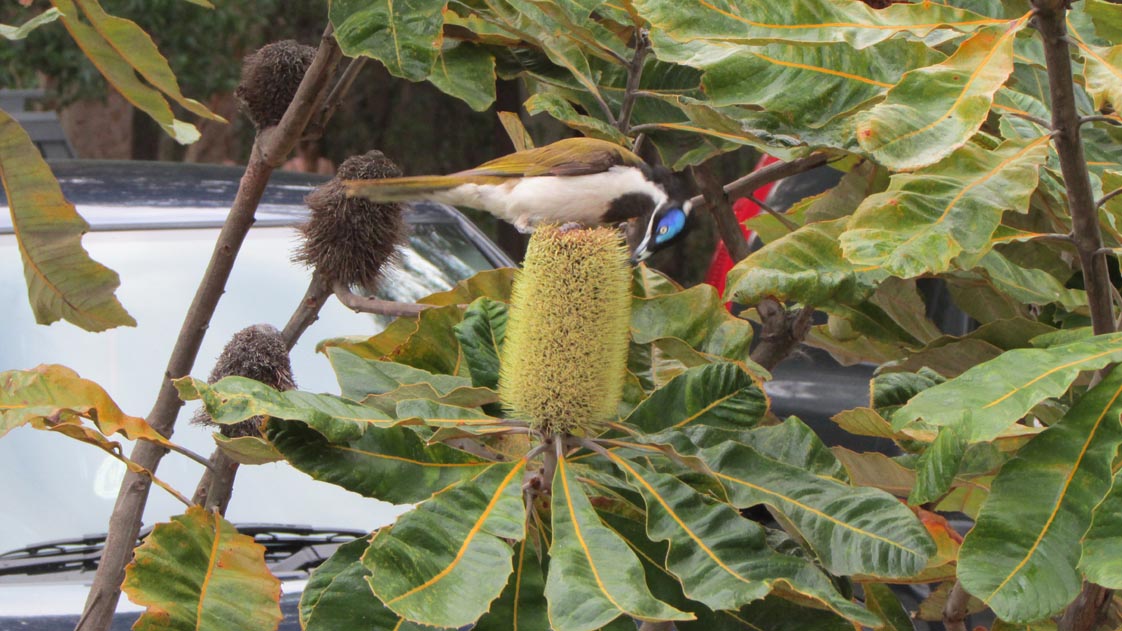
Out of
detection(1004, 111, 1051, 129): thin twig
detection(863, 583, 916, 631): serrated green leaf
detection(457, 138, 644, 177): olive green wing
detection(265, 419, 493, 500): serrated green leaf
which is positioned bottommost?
detection(863, 583, 916, 631): serrated green leaf

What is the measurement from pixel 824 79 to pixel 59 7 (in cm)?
93

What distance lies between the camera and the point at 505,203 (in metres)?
2.28

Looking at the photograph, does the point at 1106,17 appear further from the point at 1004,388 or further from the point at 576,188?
the point at 576,188

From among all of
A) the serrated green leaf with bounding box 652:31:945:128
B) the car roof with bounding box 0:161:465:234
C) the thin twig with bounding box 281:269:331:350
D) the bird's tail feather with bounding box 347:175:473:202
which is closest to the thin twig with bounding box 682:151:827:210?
the bird's tail feather with bounding box 347:175:473:202

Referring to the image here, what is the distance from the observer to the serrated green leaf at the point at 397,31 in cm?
152

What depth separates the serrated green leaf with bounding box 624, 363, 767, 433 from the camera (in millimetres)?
1502

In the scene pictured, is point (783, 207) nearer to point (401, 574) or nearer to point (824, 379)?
point (824, 379)

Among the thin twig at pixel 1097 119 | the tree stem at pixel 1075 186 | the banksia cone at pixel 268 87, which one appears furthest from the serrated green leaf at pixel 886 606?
the banksia cone at pixel 268 87

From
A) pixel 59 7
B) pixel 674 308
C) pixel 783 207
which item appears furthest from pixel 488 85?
pixel 783 207

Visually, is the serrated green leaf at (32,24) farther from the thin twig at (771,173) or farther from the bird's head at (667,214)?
the thin twig at (771,173)

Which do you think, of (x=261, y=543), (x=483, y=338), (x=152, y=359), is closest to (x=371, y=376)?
(x=483, y=338)

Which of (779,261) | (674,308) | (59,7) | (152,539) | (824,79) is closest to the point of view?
(152,539)

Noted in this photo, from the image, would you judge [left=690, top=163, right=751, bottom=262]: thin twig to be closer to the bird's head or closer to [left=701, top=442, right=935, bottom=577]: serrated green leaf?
the bird's head

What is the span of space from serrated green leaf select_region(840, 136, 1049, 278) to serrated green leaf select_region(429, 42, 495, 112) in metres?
0.58
